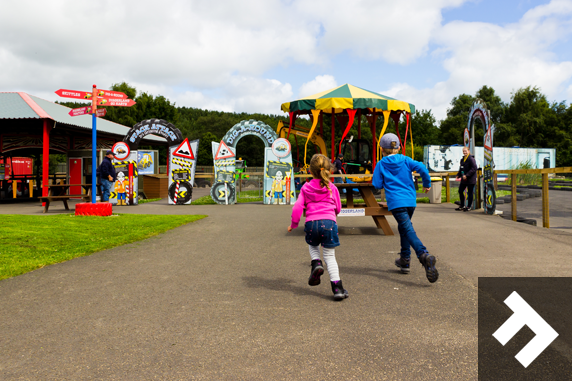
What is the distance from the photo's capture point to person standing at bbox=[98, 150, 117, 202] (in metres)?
16.4

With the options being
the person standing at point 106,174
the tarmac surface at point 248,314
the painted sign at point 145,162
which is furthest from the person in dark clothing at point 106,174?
the tarmac surface at point 248,314

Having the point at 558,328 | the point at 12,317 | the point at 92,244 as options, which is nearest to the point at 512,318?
the point at 558,328

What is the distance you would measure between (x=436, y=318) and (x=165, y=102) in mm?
63426

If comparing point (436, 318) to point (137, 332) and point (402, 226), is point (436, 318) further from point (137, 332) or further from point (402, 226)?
point (137, 332)

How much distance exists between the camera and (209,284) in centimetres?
500

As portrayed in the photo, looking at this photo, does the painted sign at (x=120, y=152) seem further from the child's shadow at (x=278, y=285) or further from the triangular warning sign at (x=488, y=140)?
the child's shadow at (x=278, y=285)

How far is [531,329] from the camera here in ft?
11.3

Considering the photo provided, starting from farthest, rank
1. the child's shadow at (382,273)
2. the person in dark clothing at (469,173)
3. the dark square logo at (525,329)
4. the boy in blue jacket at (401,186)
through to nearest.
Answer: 1. the person in dark clothing at (469,173)
2. the boy in blue jacket at (401,186)
3. the child's shadow at (382,273)
4. the dark square logo at (525,329)

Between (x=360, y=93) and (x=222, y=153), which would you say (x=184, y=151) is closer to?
(x=222, y=153)

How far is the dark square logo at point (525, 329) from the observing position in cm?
275

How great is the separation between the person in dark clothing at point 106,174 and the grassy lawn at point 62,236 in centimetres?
465

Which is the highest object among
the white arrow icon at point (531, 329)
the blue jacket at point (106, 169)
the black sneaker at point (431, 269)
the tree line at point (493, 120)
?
the tree line at point (493, 120)

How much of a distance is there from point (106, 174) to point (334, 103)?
9178mm

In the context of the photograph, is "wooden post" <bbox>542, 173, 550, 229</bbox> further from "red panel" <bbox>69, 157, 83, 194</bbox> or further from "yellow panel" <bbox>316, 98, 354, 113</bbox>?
"red panel" <bbox>69, 157, 83, 194</bbox>
